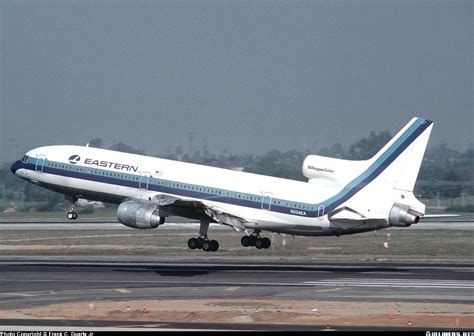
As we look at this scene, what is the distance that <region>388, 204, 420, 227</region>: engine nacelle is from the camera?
206 feet

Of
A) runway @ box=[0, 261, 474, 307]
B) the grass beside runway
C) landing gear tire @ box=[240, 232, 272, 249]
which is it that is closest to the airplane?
landing gear tire @ box=[240, 232, 272, 249]

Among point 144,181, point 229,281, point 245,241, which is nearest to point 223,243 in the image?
point 245,241

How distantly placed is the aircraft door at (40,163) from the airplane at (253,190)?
7 cm

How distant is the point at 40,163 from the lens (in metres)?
73.9

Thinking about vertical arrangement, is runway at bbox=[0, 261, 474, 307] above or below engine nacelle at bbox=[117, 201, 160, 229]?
below

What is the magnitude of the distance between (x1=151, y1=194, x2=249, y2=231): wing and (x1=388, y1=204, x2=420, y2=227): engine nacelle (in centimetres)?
1049

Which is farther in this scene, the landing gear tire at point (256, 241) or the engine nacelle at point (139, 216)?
the landing gear tire at point (256, 241)

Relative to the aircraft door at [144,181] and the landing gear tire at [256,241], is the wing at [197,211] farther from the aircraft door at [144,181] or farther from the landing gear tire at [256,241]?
the landing gear tire at [256,241]

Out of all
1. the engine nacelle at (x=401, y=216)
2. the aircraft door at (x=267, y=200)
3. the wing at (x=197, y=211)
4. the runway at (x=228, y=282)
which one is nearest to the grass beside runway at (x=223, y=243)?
the wing at (x=197, y=211)

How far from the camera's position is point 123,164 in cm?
7038

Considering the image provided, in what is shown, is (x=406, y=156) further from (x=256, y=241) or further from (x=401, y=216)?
(x=256, y=241)

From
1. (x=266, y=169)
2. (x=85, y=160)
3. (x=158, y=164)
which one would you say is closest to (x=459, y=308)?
(x=158, y=164)

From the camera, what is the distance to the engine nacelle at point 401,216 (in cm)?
6272

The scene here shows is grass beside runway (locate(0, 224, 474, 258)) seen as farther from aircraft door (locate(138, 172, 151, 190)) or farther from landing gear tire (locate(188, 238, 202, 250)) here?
aircraft door (locate(138, 172, 151, 190))
